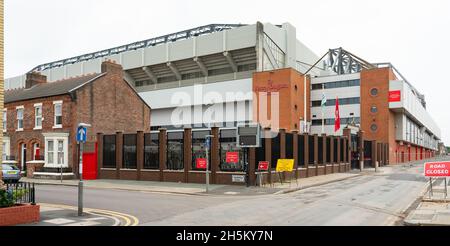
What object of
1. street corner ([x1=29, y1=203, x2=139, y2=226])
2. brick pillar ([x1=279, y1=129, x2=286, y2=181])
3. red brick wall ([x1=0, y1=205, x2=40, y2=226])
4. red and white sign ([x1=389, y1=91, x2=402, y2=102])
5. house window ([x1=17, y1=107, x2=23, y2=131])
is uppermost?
red and white sign ([x1=389, y1=91, x2=402, y2=102])

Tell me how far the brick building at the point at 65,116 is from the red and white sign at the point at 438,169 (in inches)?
975

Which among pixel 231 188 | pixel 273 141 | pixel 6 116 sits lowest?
pixel 231 188

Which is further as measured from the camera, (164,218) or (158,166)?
(158,166)

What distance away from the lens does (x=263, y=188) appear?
23344 millimetres

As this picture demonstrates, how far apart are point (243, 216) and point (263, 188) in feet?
33.7

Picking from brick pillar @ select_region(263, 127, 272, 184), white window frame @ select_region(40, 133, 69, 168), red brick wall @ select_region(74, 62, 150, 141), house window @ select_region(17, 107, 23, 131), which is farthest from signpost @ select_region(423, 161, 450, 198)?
house window @ select_region(17, 107, 23, 131)

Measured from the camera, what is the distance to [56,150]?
33.0 meters

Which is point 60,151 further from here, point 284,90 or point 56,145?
point 284,90

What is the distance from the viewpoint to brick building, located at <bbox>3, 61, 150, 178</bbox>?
32844mm

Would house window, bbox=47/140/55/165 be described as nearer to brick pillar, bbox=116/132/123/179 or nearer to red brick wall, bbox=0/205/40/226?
brick pillar, bbox=116/132/123/179

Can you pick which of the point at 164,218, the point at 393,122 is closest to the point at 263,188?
the point at 164,218

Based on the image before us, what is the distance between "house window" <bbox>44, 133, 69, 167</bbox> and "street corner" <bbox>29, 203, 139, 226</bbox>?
19.3 m
